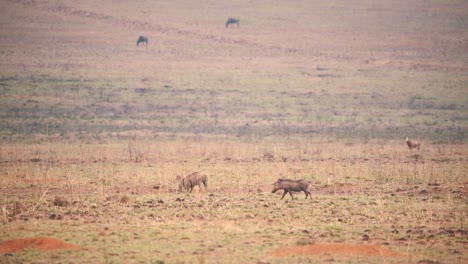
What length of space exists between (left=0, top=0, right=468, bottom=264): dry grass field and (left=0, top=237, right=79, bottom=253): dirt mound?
4 centimetres

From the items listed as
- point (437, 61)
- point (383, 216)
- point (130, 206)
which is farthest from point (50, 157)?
point (437, 61)

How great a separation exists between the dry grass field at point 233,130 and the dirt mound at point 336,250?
0.04 meters

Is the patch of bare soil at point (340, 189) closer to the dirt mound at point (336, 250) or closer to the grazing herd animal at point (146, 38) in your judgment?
the dirt mound at point (336, 250)

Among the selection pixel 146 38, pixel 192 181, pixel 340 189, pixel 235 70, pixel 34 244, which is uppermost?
pixel 146 38

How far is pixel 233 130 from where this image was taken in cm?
4769

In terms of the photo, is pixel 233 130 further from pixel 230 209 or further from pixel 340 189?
pixel 230 209

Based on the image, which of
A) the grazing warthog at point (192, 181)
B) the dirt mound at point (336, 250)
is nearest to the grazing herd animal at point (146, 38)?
the grazing warthog at point (192, 181)

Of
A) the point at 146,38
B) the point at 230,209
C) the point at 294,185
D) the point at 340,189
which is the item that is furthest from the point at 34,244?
the point at 146,38

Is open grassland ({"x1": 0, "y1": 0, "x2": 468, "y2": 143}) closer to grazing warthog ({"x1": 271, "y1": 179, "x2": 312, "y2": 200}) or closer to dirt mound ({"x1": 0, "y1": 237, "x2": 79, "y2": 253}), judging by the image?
grazing warthog ({"x1": 271, "y1": 179, "x2": 312, "y2": 200})

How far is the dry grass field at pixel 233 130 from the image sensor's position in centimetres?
1411

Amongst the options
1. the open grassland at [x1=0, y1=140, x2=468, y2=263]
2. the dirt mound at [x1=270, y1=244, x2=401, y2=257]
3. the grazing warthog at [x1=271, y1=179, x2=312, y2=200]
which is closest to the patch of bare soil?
the open grassland at [x1=0, y1=140, x2=468, y2=263]

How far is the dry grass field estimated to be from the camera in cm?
1411

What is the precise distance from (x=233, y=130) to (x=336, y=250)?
3524 cm

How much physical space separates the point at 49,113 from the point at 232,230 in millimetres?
37816
